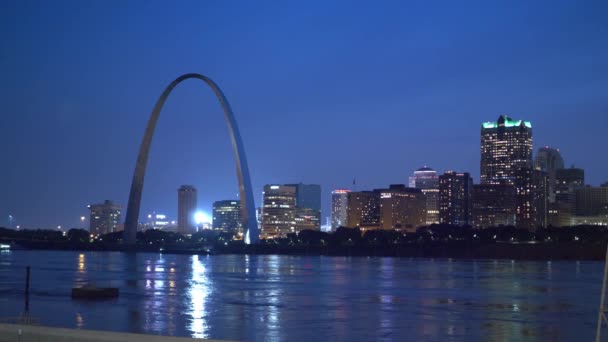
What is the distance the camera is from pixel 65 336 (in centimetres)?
1206

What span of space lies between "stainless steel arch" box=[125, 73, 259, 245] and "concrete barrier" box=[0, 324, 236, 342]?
4164 inches

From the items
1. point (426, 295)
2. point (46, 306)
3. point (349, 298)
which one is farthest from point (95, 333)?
point (426, 295)

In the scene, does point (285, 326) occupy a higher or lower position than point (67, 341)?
lower

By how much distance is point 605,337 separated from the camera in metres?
27.2

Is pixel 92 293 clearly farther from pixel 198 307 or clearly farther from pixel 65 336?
pixel 65 336

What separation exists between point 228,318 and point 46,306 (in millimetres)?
10004

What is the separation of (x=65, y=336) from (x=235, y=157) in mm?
112790

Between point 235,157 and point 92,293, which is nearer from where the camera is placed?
point 92,293

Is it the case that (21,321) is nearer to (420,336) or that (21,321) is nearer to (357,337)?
(357,337)

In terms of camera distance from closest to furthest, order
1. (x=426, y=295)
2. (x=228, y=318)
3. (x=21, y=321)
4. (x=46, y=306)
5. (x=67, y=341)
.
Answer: (x=67, y=341) → (x=21, y=321) → (x=228, y=318) → (x=46, y=306) → (x=426, y=295)

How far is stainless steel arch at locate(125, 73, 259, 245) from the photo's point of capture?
11838 cm

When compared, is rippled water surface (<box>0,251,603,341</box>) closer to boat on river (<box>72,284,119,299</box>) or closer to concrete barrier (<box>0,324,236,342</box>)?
boat on river (<box>72,284,119,299</box>)

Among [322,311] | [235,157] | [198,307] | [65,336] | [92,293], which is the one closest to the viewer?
[65,336]

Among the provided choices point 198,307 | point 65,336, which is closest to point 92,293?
point 198,307
